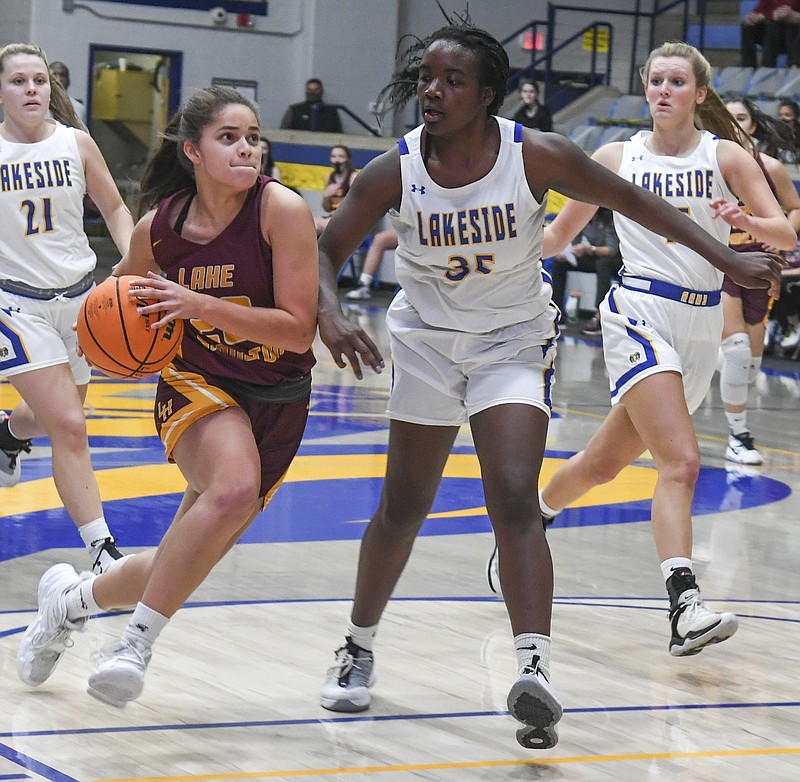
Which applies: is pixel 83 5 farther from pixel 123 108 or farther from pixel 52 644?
pixel 52 644

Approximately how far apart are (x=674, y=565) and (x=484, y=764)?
1304mm

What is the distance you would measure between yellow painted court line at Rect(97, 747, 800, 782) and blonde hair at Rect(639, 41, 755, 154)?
2.45 meters

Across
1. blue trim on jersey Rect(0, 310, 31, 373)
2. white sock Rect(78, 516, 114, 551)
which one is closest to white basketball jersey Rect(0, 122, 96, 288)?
blue trim on jersey Rect(0, 310, 31, 373)

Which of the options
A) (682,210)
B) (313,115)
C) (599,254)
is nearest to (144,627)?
(682,210)

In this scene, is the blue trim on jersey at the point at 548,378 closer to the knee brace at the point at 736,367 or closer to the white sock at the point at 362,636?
the white sock at the point at 362,636

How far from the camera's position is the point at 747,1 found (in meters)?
19.0

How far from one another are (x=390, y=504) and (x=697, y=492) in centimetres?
376

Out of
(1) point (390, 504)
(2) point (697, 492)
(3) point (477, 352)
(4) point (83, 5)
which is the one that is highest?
(4) point (83, 5)

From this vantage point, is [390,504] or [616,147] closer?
[390,504]

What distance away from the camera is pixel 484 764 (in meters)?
3.49

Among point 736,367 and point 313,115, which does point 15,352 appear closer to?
point 736,367

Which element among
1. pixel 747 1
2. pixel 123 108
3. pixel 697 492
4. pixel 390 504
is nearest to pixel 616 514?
pixel 697 492

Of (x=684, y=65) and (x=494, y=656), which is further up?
(x=684, y=65)

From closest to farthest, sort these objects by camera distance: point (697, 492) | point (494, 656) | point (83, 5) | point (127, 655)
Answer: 1. point (127, 655)
2. point (494, 656)
3. point (697, 492)
4. point (83, 5)
